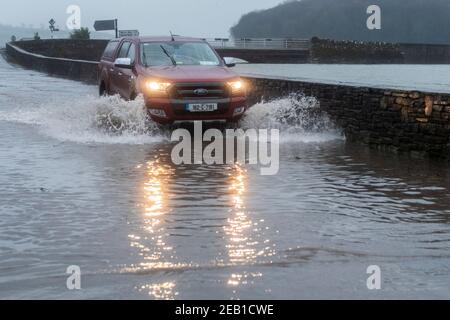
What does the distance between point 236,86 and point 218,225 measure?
6.02 meters

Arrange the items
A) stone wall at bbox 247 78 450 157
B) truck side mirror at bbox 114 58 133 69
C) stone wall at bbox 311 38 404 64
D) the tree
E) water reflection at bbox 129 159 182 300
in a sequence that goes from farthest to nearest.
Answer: stone wall at bbox 311 38 404 64 → the tree → truck side mirror at bbox 114 58 133 69 → stone wall at bbox 247 78 450 157 → water reflection at bbox 129 159 182 300

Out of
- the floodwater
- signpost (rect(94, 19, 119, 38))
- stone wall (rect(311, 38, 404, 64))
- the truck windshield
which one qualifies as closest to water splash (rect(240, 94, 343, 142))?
the truck windshield

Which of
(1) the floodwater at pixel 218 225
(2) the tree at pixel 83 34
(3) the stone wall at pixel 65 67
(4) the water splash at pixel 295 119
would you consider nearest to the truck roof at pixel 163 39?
(4) the water splash at pixel 295 119

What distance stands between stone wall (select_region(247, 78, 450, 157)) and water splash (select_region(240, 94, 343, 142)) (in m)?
0.17

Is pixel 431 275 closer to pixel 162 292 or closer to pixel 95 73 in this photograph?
pixel 162 292

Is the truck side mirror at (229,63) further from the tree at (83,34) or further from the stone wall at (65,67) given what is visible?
the tree at (83,34)

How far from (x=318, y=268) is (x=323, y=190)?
271cm

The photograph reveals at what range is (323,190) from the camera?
740 cm

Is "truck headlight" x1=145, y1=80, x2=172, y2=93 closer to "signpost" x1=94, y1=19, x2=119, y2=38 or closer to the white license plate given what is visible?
the white license plate

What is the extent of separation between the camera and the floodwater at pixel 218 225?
4.46m

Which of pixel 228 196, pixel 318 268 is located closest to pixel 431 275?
pixel 318 268

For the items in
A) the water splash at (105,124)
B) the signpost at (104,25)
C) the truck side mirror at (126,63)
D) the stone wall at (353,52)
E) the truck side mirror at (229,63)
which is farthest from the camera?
the stone wall at (353,52)

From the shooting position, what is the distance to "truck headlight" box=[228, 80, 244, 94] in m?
11.5

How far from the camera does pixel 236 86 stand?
1158 cm
